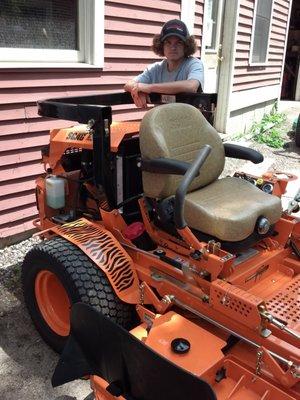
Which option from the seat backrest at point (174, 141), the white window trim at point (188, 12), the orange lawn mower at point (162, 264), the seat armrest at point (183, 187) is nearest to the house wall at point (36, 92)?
the white window trim at point (188, 12)

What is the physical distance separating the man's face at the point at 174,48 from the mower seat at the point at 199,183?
74cm

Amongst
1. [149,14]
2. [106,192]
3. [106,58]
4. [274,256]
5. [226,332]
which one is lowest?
[226,332]

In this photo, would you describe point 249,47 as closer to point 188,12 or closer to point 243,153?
point 188,12

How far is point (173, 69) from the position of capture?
11.5 ft

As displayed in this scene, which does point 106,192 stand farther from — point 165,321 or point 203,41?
point 203,41

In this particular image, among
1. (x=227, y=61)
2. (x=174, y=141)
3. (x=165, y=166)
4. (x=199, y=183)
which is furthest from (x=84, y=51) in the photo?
(x=227, y=61)

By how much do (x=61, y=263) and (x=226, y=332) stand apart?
0.96m

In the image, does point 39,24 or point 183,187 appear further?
point 39,24

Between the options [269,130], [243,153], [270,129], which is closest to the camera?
[243,153]

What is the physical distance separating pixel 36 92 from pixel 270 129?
6646 millimetres

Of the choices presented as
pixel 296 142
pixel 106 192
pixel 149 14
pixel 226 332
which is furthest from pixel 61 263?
pixel 296 142

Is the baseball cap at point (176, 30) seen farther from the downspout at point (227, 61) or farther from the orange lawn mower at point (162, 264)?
the downspout at point (227, 61)

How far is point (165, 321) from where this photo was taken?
2172mm

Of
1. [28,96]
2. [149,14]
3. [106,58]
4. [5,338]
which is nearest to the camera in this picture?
[5,338]
